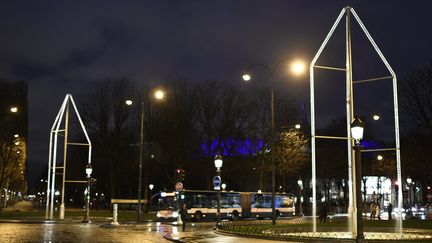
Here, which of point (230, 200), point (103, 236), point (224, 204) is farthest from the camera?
point (230, 200)

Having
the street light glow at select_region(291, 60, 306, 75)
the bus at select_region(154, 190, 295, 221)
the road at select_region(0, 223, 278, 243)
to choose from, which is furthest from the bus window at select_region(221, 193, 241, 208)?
the street light glow at select_region(291, 60, 306, 75)

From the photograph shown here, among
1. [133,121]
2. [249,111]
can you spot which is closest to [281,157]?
[249,111]

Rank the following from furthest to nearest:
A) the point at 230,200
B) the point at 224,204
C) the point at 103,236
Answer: the point at 230,200 → the point at 224,204 → the point at 103,236

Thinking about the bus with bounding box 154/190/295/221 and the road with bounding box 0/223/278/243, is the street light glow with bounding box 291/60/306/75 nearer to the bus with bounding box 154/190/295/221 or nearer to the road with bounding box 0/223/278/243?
the road with bounding box 0/223/278/243

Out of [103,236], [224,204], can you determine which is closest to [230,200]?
[224,204]

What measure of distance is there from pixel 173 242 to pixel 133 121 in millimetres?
40628

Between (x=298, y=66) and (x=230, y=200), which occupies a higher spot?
(x=298, y=66)

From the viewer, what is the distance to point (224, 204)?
54219 millimetres

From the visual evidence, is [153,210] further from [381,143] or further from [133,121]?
[381,143]

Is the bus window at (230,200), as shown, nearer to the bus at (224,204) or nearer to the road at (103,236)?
the bus at (224,204)

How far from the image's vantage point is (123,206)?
3260 inches

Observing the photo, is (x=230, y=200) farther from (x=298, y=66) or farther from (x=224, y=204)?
(x=298, y=66)

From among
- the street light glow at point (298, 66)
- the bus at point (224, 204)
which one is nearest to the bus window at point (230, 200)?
the bus at point (224, 204)

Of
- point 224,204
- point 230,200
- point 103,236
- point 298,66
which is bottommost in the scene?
point 103,236
